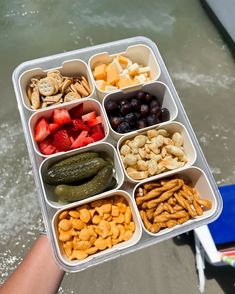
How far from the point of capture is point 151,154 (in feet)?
3.40

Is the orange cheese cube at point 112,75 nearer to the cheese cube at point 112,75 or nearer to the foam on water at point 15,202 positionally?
the cheese cube at point 112,75

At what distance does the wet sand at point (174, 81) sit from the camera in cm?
132

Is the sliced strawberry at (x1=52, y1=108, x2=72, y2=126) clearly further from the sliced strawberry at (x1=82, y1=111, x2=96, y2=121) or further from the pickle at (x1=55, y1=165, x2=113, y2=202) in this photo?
the pickle at (x1=55, y1=165, x2=113, y2=202)

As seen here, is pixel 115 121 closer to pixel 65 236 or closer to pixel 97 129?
pixel 97 129

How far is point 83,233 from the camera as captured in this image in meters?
Answer: 0.93

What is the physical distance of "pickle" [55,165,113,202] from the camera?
37.2 inches

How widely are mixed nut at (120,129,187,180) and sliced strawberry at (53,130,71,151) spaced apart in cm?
17

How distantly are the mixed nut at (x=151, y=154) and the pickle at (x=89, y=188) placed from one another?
0.08 m

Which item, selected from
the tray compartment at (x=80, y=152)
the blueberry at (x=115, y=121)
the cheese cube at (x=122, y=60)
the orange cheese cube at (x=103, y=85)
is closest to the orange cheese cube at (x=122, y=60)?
the cheese cube at (x=122, y=60)

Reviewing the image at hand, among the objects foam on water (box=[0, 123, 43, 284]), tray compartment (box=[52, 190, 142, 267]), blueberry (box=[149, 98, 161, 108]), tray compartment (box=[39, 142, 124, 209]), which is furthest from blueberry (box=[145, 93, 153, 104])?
foam on water (box=[0, 123, 43, 284])

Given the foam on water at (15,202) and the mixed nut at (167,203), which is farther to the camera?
the foam on water at (15,202)

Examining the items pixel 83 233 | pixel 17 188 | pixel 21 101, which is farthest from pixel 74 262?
pixel 17 188

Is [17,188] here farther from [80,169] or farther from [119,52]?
[119,52]

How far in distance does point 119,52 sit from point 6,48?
964 millimetres
